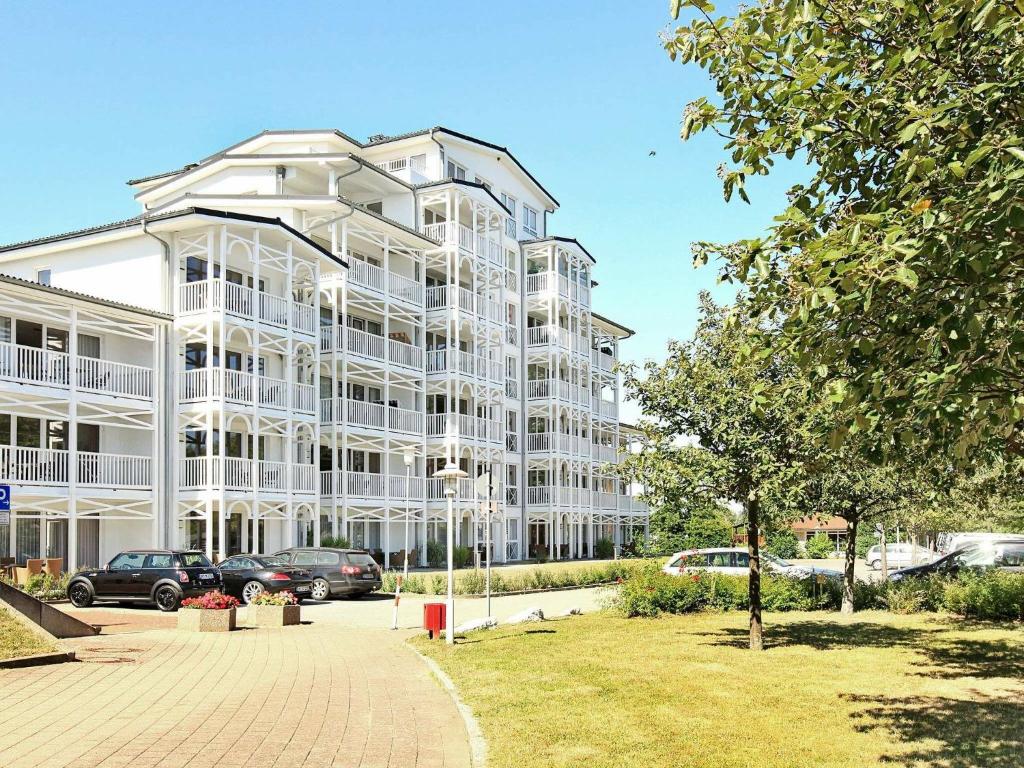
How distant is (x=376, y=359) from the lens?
1624 inches

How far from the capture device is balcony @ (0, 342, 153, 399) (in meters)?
27.7

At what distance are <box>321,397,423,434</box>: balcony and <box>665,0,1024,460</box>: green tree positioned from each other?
32.1 m

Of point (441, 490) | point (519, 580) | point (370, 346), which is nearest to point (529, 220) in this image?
point (441, 490)

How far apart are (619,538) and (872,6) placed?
53708 millimetres

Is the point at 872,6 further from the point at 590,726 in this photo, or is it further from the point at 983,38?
the point at 590,726

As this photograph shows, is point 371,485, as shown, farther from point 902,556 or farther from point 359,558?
point 902,556

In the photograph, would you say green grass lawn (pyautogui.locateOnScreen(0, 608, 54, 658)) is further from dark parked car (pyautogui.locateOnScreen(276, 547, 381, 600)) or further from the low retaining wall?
dark parked car (pyautogui.locateOnScreen(276, 547, 381, 600))

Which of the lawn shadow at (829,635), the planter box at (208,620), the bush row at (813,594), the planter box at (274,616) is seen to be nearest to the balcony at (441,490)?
the bush row at (813,594)

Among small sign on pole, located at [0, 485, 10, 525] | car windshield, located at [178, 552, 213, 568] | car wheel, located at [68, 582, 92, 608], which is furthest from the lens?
car wheel, located at [68, 582, 92, 608]

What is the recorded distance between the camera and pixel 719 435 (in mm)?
16234

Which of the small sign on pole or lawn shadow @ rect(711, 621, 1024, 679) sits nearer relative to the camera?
lawn shadow @ rect(711, 621, 1024, 679)

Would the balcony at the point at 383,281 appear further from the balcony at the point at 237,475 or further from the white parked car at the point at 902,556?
the white parked car at the point at 902,556

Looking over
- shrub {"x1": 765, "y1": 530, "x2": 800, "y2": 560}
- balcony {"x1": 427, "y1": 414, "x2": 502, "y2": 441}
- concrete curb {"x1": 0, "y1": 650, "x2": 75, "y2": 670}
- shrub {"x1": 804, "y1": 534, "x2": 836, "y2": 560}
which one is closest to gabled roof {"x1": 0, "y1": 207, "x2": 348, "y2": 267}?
balcony {"x1": 427, "y1": 414, "x2": 502, "y2": 441}

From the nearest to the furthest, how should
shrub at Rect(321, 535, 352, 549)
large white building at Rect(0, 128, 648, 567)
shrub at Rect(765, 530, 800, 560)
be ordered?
large white building at Rect(0, 128, 648, 567), shrub at Rect(321, 535, 352, 549), shrub at Rect(765, 530, 800, 560)
